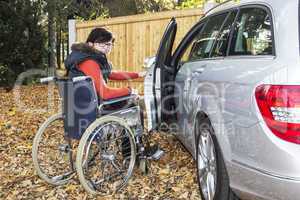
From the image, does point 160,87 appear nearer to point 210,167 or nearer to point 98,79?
point 98,79

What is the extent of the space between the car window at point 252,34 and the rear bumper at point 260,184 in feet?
2.46

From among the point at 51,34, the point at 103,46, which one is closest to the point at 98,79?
the point at 103,46

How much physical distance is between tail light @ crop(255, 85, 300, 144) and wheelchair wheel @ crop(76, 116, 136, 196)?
1784mm

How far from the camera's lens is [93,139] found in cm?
420

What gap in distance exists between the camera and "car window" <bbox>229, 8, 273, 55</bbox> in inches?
123

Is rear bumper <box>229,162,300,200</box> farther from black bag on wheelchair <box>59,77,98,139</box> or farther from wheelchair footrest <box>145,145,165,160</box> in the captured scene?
wheelchair footrest <box>145,145,165,160</box>

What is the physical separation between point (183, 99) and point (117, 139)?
728 mm

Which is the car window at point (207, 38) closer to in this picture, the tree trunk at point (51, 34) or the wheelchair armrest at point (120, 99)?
the wheelchair armrest at point (120, 99)

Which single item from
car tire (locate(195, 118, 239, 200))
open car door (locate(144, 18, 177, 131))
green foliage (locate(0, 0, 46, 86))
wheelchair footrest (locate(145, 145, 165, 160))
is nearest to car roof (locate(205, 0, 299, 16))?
open car door (locate(144, 18, 177, 131))

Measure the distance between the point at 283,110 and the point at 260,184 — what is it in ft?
1.62

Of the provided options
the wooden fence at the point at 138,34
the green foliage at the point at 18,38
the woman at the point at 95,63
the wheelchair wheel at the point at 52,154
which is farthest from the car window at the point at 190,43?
the green foliage at the point at 18,38

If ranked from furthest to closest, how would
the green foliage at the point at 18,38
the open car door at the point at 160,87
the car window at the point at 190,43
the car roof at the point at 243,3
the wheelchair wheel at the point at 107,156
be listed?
the green foliage at the point at 18,38 → the car window at the point at 190,43 → the open car door at the point at 160,87 → the wheelchair wheel at the point at 107,156 → the car roof at the point at 243,3

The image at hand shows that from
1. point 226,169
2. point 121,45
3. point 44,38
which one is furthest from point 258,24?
point 44,38

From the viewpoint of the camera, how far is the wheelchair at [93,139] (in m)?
4.25
